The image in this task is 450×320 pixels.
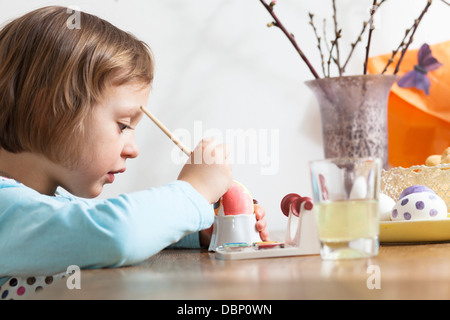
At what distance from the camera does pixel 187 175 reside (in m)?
0.81

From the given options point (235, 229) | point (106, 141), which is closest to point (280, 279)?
point (235, 229)

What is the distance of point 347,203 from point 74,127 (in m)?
0.48

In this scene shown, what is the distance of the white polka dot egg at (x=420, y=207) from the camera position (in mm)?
784

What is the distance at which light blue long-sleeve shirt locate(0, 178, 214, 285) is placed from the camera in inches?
26.6

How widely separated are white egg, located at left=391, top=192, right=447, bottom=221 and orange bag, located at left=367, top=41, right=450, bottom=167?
2.64 feet

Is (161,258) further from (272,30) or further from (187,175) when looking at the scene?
(272,30)

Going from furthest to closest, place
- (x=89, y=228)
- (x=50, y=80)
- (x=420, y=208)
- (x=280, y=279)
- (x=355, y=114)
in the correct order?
1. (x=355, y=114)
2. (x=50, y=80)
3. (x=420, y=208)
4. (x=89, y=228)
5. (x=280, y=279)

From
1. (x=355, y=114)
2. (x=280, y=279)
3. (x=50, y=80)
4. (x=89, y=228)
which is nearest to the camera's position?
(x=280, y=279)

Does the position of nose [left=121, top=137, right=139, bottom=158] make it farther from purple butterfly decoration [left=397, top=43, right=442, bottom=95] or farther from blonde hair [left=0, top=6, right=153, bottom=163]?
purple butterfly decoration [left=397, top=43, right=442, bottom=95]

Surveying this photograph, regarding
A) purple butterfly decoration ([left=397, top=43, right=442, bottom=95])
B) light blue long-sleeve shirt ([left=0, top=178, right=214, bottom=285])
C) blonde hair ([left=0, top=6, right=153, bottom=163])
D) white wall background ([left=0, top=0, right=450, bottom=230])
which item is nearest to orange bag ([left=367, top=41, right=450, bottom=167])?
purple butterfly decoration ([left=397, top=43, right=442, bottom=95])

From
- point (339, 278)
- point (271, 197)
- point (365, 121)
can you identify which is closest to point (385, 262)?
point (339, 278)

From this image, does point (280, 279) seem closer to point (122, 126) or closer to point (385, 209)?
point (385, 209)

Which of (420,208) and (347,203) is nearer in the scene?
(347,203)

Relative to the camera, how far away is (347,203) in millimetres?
601
